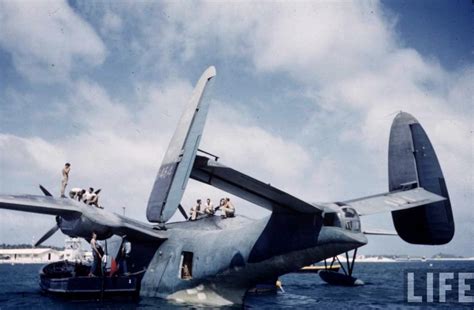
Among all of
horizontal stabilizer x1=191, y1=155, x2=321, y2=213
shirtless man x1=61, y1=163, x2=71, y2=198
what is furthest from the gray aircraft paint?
shirtless man x1=61, y1=163, x2=71, y2=198

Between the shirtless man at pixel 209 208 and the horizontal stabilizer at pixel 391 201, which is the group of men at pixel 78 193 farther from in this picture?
the horizontal stabilizer at pixel 391 201

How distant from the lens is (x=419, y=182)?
37.2ft

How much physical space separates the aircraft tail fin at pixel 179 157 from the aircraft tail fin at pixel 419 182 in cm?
562

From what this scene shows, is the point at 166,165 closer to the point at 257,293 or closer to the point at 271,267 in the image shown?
the point at 271,267

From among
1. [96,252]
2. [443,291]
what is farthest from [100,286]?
[443,291]

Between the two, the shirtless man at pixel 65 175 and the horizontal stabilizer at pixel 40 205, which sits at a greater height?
the shirtless man at pixel 65 175

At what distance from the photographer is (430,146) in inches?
461

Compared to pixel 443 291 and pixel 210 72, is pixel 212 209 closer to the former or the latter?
pixel 210 72

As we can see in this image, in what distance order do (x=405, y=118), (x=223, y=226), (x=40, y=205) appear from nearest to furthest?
1. (x=405, y=118)
2. (x=40, y=205)
3. (x=223, y=226)

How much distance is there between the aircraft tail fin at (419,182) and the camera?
11.3m

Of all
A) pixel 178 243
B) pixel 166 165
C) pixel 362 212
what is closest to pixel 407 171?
pixel 362 212

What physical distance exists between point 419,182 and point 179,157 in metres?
6.72

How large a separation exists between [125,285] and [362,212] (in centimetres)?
1011

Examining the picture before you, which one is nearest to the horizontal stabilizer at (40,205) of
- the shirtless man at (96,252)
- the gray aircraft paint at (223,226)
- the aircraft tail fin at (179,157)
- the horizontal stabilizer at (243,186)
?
the gray aircraft paint at (223,226)
